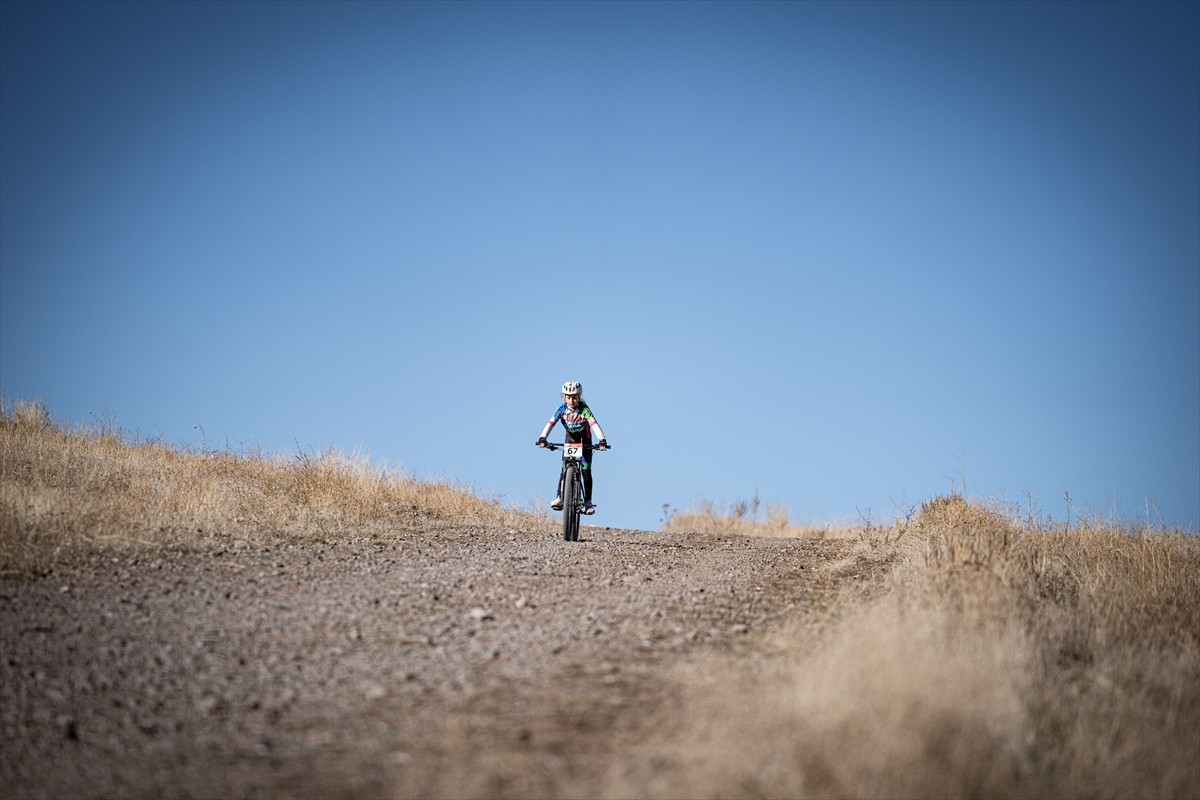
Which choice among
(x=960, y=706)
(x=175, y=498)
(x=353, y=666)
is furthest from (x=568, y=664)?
(x=175, y=498)

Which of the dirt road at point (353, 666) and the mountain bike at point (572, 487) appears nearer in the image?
the dirt road at point (353, 666)

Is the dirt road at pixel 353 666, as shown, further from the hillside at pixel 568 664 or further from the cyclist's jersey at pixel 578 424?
the cyclist's jersey at pixel 578 424

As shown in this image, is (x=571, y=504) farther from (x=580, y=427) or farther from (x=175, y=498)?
(x=175, y=498)

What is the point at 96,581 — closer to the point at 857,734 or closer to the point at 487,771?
the point at 487,771

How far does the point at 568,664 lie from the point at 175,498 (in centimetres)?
718

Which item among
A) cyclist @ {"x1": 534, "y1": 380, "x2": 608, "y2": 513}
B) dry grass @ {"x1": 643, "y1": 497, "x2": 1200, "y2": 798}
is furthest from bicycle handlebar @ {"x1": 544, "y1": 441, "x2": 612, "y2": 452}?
dry grass @ {"x1": 643, "y1": 497, "x2": 1200, "y2": 798}

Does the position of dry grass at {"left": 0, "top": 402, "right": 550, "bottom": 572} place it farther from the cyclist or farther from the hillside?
the cyclist

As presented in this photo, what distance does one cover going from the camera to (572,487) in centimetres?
1326

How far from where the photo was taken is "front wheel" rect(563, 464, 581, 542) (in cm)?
1312

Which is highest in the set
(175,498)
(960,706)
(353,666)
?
(175,498)

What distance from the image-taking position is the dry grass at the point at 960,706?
414cm

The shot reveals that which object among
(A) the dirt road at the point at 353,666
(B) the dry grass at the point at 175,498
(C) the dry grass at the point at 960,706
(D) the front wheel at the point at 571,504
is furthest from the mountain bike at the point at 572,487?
(C) the dry grass at the point at 960,706

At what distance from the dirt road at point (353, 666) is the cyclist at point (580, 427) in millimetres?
3814

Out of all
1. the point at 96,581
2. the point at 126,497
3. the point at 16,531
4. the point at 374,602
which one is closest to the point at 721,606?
the point at 374,602
